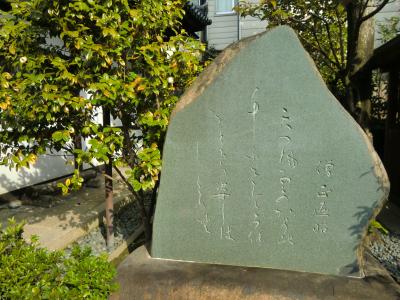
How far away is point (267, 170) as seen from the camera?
10.5ft

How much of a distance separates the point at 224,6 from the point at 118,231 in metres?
12.8

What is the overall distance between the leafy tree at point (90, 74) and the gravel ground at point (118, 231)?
169cm

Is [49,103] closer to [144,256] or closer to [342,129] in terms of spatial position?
[144,256]

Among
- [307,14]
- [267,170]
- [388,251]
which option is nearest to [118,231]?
[267,170]

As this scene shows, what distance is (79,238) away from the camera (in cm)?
518

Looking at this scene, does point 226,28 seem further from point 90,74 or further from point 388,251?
point 90,74

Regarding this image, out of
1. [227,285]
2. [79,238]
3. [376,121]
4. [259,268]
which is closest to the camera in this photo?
[227,285]

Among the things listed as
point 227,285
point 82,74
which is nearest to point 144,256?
point 227,285

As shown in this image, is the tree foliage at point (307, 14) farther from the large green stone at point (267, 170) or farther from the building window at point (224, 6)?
the building window at point (224, 6)

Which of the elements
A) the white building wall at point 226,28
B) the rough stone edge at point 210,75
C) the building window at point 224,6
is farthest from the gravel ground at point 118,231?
the building window at point 224,6

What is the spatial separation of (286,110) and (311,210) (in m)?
0.95

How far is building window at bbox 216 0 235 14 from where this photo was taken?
15.3 meters

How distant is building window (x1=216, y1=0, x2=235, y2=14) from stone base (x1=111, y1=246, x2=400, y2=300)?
14.1m

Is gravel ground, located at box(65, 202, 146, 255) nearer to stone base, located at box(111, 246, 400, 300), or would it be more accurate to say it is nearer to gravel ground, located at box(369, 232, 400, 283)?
stone base, located at box(111, 246, 400, 300)
